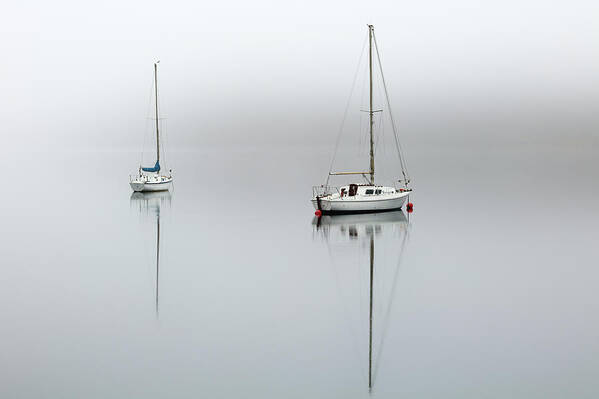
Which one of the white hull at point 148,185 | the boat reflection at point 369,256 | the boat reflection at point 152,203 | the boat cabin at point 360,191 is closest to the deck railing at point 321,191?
the boat cabin at point 360,191

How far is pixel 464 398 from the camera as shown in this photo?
12398 mm

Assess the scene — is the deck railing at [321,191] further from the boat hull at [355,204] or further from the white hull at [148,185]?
the white hull at [148,185]

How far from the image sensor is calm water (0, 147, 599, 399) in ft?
43.7

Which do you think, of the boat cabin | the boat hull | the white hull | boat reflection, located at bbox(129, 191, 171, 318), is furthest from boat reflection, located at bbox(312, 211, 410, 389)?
the white hull

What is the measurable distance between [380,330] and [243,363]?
4594mm

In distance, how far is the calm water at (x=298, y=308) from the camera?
13312 mm

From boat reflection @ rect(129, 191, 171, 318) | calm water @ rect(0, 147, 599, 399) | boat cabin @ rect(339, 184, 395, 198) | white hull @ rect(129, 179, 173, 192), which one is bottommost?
calm water @ rect(0, 147, 599, 399)

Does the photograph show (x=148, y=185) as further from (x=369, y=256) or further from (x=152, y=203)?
(x=369, y=256)

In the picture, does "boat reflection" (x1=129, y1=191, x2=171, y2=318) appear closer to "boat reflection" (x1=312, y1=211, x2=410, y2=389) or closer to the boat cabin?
"boat reflection" (x1=312, y1=211, x2=410, y2=389)

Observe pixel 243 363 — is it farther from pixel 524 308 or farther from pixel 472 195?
pixel 472 195

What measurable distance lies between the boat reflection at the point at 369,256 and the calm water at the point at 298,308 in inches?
4.2

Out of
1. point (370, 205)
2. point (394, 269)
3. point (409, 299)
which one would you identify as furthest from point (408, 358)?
point (370, 205)

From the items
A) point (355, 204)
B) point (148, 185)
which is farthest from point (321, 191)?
point (355, 204)

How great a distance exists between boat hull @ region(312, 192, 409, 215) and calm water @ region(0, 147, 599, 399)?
2.95ft
